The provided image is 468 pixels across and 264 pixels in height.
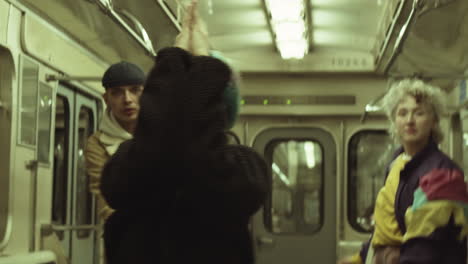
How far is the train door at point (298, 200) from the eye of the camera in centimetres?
679

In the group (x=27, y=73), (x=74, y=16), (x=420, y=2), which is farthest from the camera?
(x=74, y=16)

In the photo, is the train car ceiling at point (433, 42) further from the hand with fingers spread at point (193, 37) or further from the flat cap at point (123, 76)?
the hand with fingers spread at point (193, 37)

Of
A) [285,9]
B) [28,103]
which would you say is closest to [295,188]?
[285,9]

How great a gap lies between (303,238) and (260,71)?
1.49m

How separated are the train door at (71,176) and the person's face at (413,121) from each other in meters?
2.30

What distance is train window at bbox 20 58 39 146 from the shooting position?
3658 millimetres

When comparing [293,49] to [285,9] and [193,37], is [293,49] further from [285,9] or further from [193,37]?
[193,37]

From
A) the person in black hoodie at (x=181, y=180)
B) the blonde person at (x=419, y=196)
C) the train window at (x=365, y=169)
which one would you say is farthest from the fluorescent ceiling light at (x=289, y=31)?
the person in black hoodie at (x=181, y=180)

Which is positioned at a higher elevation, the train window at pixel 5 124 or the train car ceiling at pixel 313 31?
the train car ceiling at pixel 313 31

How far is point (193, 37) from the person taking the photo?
144 centimetres

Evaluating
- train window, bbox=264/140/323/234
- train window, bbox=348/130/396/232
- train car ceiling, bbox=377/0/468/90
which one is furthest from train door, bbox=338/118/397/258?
train car ceiling, bbox=377/0/468/90

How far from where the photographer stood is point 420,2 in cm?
330

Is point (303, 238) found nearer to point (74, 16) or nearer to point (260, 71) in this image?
point (260, 71)

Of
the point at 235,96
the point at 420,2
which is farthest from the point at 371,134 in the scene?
the point at 235,96
